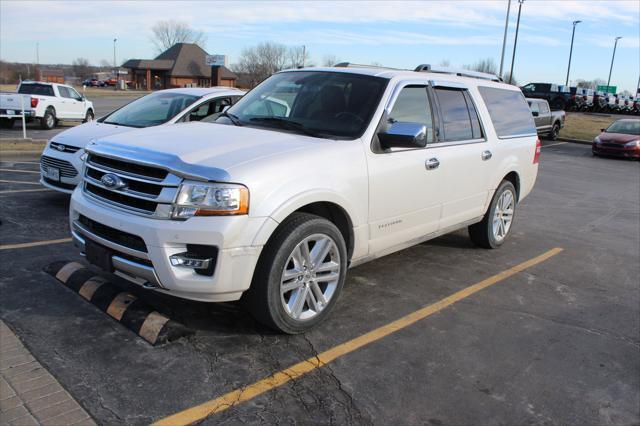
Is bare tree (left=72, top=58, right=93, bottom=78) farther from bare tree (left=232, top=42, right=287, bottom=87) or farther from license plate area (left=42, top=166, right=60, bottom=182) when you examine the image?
license plate area (left=42, top=166, right=60, bottom=182)

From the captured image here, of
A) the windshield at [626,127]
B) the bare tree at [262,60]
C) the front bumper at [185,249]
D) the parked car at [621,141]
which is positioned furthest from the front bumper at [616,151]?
the bare tree at [262,60]

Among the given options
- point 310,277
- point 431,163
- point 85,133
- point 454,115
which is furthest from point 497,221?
point 85,133

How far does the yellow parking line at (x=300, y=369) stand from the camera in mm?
2992

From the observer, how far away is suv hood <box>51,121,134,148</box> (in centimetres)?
723

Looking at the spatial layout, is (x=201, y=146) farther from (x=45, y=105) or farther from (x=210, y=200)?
(x=45, y=105)

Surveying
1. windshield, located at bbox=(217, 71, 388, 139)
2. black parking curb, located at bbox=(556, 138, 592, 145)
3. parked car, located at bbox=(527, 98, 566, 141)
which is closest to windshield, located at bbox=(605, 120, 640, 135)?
parked car, located at bbox=(527, 98, 566, 141)

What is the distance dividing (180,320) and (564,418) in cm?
269

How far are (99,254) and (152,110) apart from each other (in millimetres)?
5029

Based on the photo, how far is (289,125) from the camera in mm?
4562

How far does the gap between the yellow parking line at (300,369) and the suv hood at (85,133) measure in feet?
15.3

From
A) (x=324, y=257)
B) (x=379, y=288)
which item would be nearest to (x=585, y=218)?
(x=379, y=288)

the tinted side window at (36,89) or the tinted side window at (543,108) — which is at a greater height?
the tinted side window at (543,108)

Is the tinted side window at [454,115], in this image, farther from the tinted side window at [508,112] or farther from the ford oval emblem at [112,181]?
the ford oval emblem at [112,181]

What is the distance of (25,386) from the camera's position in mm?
3176
